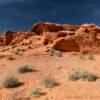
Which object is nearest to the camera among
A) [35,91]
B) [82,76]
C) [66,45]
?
[35,91]

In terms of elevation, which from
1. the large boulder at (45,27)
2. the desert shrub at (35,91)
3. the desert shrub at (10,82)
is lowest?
the desert shrub at (35,91)

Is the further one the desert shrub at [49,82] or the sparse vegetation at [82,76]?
the sparse vegetation at [82,76]

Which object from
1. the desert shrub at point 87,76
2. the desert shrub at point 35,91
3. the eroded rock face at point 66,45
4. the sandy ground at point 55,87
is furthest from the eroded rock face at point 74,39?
the desert shrub at point 35,91

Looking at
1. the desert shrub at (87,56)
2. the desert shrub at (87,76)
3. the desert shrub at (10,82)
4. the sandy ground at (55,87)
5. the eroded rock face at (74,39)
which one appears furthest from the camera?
the eroded rock face at (74,39)

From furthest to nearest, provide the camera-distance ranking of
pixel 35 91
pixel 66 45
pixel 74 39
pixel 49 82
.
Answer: pixel 74 39, pixel 66 45, pixel 49 82, pixel 35 91

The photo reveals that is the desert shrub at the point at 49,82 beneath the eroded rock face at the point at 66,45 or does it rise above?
beneath

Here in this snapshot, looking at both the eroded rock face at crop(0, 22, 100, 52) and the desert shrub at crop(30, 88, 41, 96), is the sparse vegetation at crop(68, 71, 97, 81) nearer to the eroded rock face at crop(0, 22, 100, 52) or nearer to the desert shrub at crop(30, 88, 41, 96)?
the desert shrub at crop(30, 88, 41, 96)

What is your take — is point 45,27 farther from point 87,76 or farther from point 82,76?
point 87,76

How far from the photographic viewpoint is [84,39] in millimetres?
26016

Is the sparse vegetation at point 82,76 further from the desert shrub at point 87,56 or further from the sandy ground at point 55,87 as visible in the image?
the desert shrub at point 87,56

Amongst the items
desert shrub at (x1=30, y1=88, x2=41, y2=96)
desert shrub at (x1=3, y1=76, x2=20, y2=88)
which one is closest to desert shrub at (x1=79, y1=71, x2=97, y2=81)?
desert shrub at (x1=30, y1=88, x2=41, y2=96)

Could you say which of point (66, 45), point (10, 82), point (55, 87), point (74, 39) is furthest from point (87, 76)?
point (74, 39)

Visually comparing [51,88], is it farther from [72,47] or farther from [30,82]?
[72,47]

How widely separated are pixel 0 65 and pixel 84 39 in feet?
34.0
